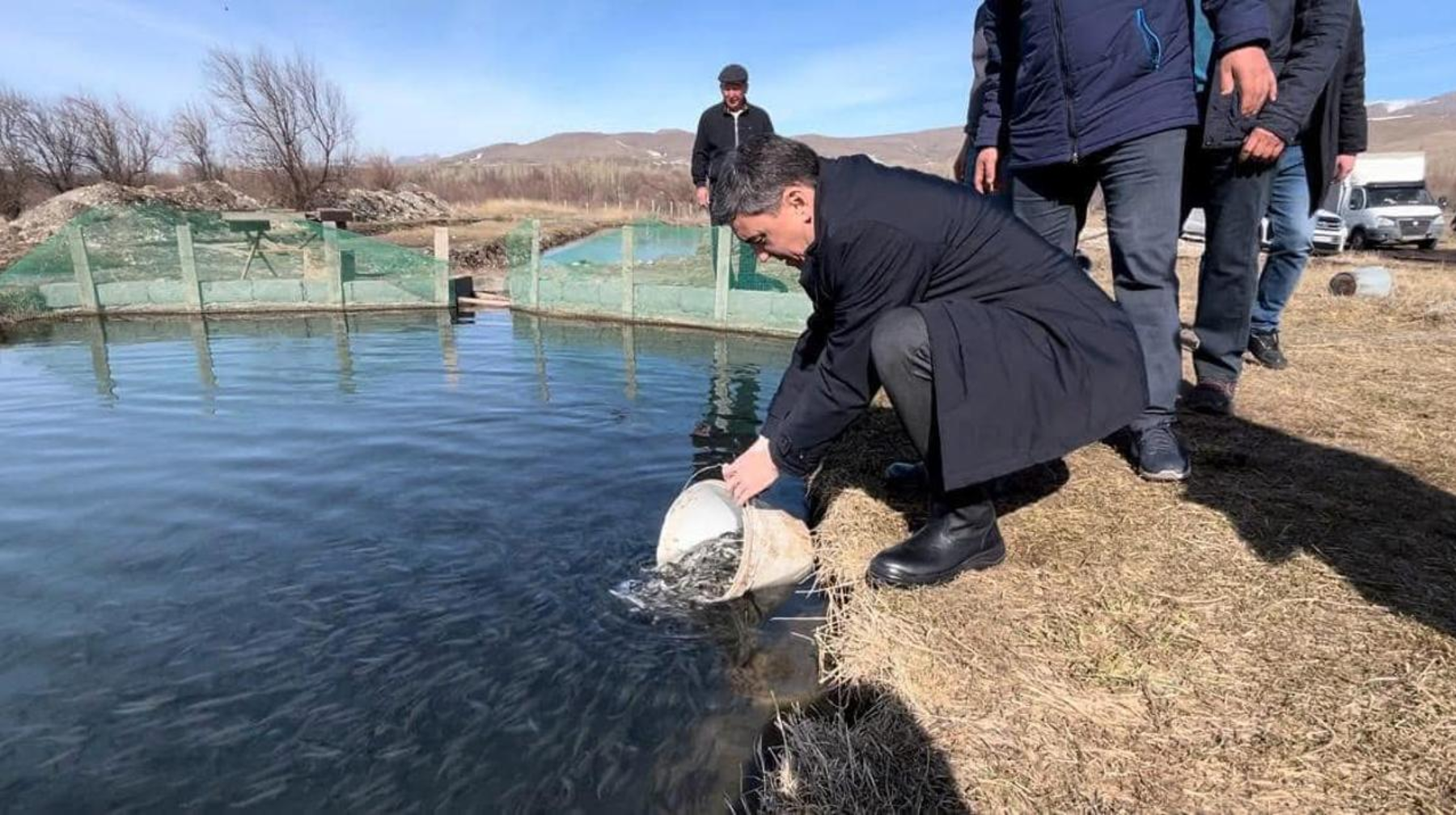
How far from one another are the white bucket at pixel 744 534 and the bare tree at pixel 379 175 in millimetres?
36899

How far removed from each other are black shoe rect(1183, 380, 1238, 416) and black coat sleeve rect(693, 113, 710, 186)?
14.5 ft

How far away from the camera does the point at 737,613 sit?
2.85 meters

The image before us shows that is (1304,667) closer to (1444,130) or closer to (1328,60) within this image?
(1328,60)

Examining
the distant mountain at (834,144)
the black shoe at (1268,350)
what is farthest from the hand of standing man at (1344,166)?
the distant mountain at (834,144)

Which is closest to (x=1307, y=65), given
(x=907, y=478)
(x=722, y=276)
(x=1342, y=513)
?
(x=1342, y=513)

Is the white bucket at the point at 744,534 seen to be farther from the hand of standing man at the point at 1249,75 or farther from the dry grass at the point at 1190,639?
the hand of standing man at the point at 1249,75

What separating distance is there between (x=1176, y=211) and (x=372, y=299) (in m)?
11.3

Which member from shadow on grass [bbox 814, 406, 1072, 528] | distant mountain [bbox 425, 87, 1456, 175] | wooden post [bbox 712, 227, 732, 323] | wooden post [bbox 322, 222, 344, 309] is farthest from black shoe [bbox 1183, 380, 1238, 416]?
distant mountain [bbox 425, 87, 1456, 175]

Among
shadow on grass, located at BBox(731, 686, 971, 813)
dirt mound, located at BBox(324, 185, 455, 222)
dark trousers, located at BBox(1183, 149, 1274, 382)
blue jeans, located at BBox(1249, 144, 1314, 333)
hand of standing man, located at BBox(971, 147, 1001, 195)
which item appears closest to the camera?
shadow on grass, located at BBox(731, 686, 971, 813)

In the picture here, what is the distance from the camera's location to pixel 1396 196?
20.0 meters

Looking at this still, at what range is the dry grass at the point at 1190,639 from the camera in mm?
1572

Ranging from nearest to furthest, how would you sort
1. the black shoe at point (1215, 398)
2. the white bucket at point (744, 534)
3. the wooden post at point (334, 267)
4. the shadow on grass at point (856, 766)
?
the shadow on grass at point (856, 766), the white bucket at point (744, 534), the black shoe at point (1215, 398), the wooden post at point (334, 267)

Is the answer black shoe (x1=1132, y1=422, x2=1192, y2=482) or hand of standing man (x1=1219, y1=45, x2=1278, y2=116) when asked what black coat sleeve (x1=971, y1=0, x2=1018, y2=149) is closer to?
hand of standing man (x1=1219, y1=45, x2=1278, y2=116)

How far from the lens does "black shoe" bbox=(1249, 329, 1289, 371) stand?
177 inches
